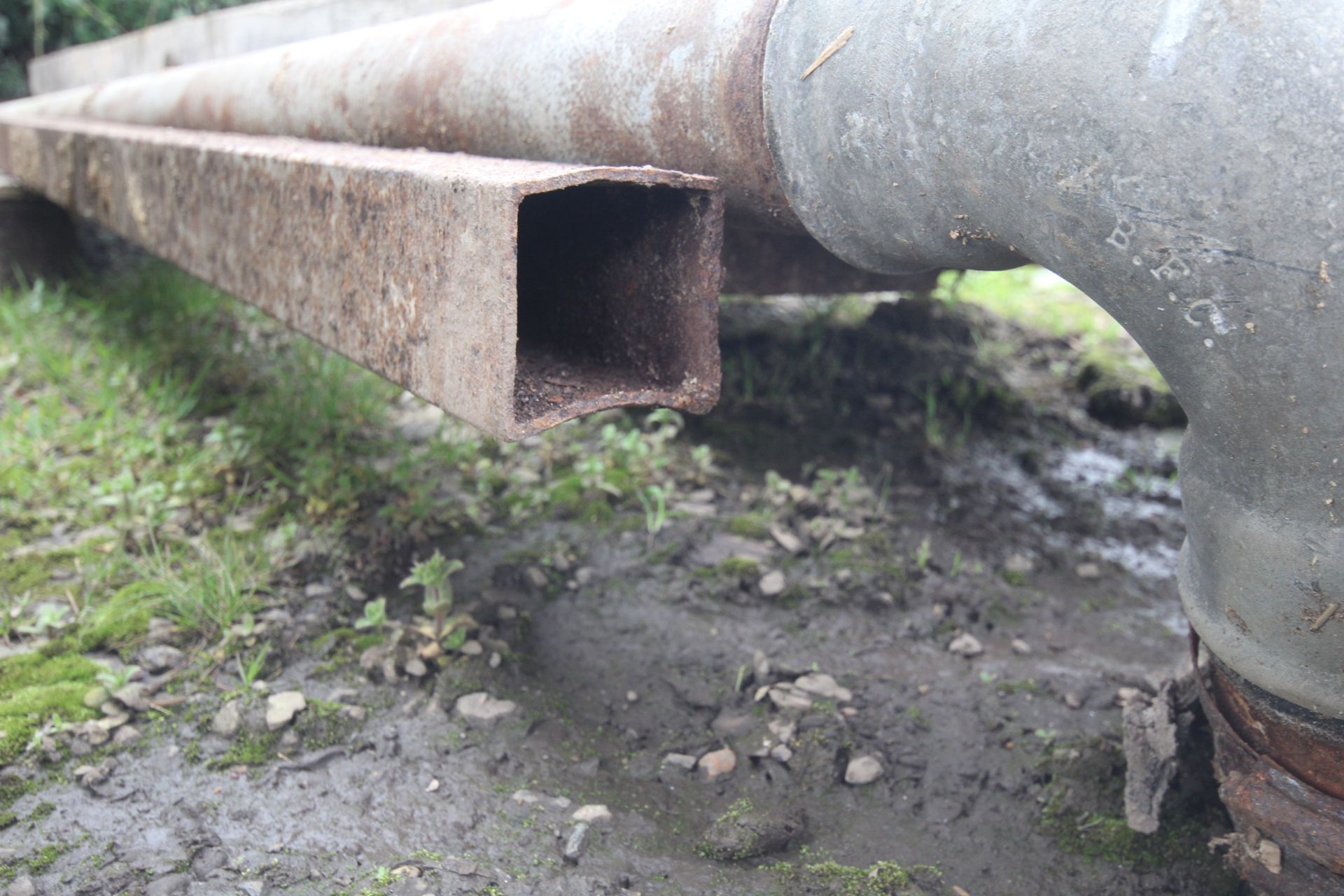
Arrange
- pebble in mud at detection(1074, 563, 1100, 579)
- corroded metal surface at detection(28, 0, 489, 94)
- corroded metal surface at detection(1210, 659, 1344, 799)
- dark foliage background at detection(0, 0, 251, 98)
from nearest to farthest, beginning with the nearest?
1. corroded metal surface at detection(1210, 659, 1344, 799)
2. pebble in mud at detection(1074, 563, 1100, 579)
3. corroded metal surface at detection(28, 0, 489, 94)
4. dark foliage background at detection(0, 0, 251, 98)

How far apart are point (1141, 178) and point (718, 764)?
1.25 metres

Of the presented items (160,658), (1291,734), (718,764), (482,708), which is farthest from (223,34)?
(1291,734)

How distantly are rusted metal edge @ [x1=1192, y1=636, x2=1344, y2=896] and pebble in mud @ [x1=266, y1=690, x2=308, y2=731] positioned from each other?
5.26ft

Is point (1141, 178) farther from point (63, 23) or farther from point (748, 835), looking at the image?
point (63, 23)

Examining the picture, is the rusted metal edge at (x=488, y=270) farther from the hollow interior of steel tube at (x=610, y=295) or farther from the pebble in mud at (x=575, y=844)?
the pebble in mud at (x=575, y=844)

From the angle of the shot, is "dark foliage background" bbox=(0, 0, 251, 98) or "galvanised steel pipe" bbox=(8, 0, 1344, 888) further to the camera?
"dark foliage background" bbox=(0, 0, 251, 98)

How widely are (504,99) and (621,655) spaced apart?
1.18m

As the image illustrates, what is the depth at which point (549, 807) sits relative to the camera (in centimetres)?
170

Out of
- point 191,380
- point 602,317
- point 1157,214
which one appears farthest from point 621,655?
point 191,380

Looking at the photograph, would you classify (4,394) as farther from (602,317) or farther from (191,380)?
(602,317)

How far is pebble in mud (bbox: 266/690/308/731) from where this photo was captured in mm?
1872

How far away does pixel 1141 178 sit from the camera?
1.07 m

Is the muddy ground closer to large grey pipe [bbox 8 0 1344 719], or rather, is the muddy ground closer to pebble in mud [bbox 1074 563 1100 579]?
pebble in mud [bbox 1074 563 1100 579]

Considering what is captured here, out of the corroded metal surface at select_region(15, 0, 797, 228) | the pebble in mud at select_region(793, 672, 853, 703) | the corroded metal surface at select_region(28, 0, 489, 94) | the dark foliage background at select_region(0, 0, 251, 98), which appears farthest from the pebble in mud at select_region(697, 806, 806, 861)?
the dark foliage background at select_region(0, 0, 251, 98)
